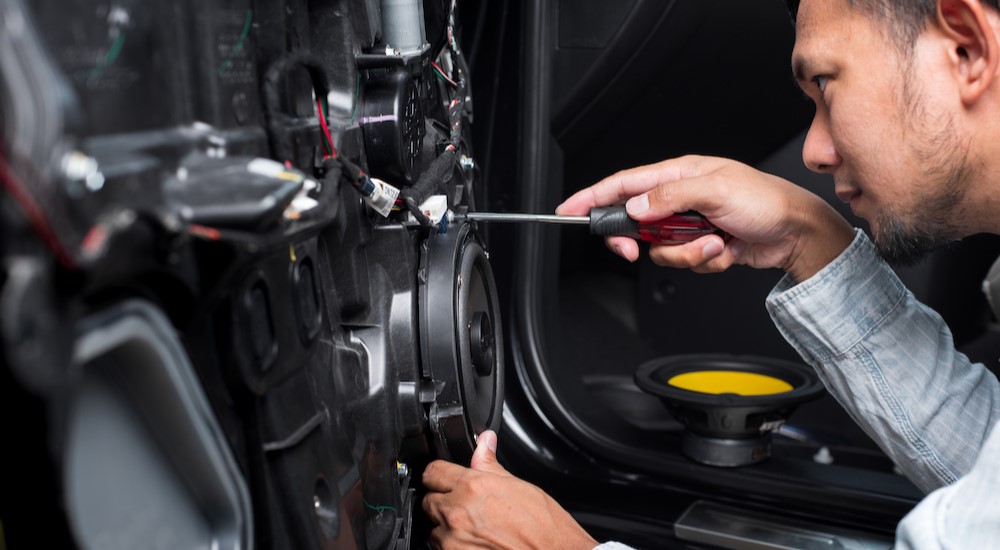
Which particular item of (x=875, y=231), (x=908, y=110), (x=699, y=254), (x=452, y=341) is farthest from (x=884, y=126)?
(x=452, y=341)

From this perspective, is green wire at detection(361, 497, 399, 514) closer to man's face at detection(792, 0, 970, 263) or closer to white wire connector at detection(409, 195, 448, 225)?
white wire connector at detection(409, 195, 448, 225)

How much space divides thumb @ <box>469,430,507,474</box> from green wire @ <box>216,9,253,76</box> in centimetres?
52

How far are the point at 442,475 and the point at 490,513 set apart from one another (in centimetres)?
7

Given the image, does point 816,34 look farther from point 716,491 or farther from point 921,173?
point 716,491

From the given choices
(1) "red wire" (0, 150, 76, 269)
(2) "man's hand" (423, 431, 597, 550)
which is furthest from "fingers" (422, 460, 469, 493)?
(1) "red wire" (0, 150, 76, 269)

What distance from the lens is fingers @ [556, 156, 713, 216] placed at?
3.67 feet

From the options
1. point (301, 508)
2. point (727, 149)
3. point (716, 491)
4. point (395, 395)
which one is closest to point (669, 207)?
point (395, 395)

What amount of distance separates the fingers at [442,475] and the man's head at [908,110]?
1.74ft

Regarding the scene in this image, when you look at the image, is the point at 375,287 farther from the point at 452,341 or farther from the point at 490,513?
the point at 490,513

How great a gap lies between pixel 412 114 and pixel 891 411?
665 millimetres

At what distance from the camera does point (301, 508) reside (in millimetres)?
725

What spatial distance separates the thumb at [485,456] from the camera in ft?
3.34

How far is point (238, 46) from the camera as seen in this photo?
693 mm

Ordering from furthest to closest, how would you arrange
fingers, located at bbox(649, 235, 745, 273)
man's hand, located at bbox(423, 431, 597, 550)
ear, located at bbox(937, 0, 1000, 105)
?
1. fingers, located at bbox(649, 235, 745, 273)
2. man's hand, located at bbox(423, 431, 597, 550)
3. ear, located at bbox(937, 0, 1000, 105)
